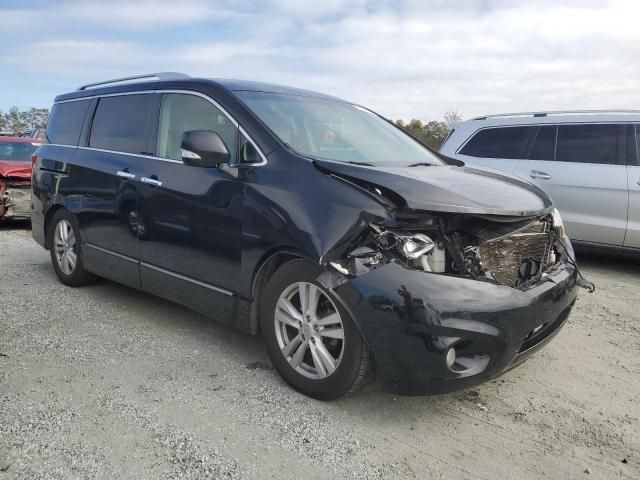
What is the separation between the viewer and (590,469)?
2582 mm

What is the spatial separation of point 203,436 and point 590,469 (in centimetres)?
184

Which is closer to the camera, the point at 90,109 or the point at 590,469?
the point at 590,469

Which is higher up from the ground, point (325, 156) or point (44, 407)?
point (325, 156)

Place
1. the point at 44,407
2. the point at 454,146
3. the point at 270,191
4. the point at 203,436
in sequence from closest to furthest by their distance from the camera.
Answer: the point at 203,436
the point at 44,407
the point at 270,191
the point at 454,146

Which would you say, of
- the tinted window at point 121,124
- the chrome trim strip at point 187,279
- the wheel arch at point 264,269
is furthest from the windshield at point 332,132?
the tinted window at point 121,124

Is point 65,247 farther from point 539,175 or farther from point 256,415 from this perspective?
point 539,175

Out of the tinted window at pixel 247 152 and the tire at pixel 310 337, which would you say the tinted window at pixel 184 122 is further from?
the tire at pixel 310 337

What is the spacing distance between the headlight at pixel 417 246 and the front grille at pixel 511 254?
1.10 ft

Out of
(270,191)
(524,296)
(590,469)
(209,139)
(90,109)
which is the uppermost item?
(90,109)

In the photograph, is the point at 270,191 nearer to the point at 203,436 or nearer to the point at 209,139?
the point at 209,139

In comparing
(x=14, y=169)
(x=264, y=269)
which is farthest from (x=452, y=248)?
(x=14, y=169)

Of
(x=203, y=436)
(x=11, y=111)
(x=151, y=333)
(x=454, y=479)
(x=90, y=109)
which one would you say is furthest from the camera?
(x=11, y=111)

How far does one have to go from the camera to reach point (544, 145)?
6.89 metres

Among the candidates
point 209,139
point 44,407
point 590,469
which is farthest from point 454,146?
point 44,407
